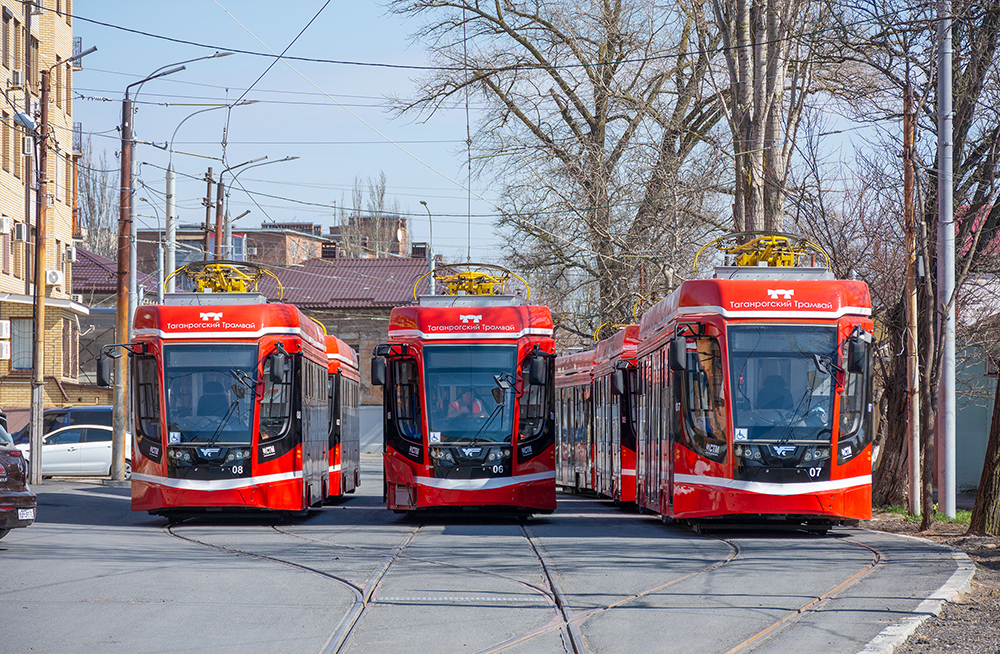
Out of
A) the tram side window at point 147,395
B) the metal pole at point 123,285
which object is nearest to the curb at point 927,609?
the tram side window at point 147,395

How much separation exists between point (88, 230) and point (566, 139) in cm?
5669

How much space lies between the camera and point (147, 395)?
17.6 meters

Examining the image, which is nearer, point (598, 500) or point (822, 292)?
point (822, 292)

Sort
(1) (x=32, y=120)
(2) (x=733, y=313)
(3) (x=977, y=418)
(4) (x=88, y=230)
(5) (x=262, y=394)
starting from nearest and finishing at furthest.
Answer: (2) (x=733, y=313)
(5) (x=262, y=394)
(3) (x=977, y=418)
(1) (x=32, y=120)
(4) (x=88, y=230)

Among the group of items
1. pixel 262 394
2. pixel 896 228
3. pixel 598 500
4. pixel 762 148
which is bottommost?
pixel 598 500

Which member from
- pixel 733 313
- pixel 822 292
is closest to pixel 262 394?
pixel 733 313

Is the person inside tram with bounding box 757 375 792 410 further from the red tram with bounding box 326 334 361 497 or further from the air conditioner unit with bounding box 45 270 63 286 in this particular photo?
the air conditioner unit with bounding box 45 270 63 286

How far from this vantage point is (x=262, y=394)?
17609 millimetres

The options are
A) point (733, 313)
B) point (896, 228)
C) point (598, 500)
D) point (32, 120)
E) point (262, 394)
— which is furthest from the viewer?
point (32, 120)

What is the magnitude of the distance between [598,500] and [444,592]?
1758 centimetres

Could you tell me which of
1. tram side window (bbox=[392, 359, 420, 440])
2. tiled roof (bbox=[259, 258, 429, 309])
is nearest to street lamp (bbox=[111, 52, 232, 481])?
tram side window (bbox=[392, 359, 420, 440])

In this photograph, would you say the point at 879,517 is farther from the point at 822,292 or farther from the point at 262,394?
the point at 262,394

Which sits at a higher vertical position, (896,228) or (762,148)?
(762,148)

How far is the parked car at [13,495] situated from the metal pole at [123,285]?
1269 centimetres
